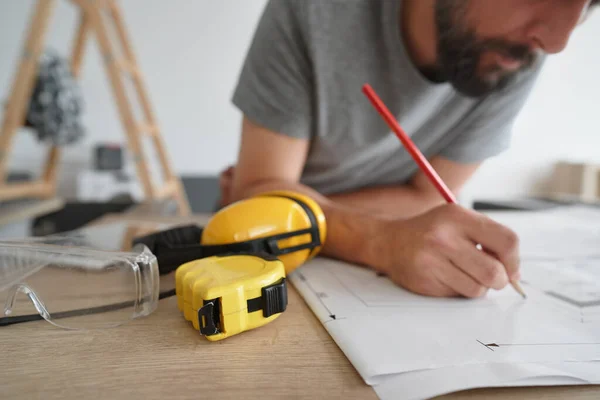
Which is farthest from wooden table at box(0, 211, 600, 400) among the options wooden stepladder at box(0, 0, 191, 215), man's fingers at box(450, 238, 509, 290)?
wooden stepladder at box(0, 0, 191, 215)

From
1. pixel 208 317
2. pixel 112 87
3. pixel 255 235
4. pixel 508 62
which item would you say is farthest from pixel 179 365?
pixel 112 87

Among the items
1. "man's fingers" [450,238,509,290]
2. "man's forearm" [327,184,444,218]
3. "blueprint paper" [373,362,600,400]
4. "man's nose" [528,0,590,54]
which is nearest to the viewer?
"blueprint paper" [373,362,600,400]

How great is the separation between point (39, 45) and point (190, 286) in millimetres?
1182

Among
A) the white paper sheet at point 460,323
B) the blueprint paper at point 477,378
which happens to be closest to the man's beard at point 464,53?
the white paper sheet at point 460,323

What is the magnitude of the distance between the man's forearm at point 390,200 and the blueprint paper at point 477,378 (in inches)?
16.4

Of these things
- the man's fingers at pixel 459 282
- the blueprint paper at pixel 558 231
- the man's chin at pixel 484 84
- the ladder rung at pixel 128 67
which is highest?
the ladder rung at pixel 128 67

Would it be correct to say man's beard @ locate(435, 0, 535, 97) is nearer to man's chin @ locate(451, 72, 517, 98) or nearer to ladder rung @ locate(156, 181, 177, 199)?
man's chin @ locate(451, 72, 517, 98)

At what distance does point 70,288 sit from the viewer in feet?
1.02

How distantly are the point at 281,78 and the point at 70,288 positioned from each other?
1.29ft

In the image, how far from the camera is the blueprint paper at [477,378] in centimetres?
18

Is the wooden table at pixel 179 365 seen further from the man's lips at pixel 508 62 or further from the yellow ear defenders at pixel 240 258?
the man's lips at pixel 508 62

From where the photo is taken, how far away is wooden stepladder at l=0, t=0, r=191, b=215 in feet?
3.46

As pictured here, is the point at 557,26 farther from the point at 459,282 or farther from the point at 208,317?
the point at 208,317

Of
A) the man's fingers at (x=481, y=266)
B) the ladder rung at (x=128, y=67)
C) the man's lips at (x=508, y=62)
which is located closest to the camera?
the man's fingers at (x=481, y=266)
